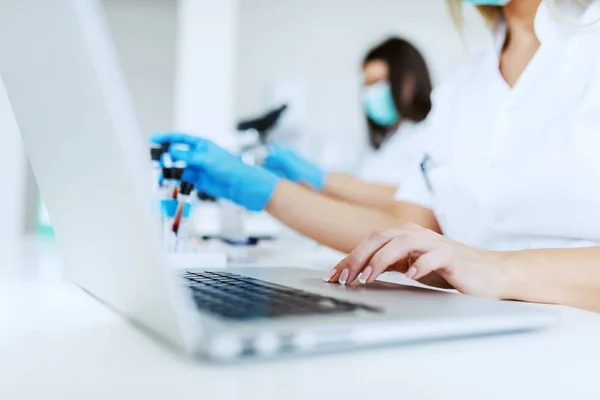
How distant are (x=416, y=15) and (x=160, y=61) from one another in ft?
5.32

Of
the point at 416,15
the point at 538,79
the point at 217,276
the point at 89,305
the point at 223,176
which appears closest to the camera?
the point at 89,305

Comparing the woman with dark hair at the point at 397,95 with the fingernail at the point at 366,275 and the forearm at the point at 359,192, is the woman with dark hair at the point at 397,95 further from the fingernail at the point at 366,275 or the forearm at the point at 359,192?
the fingernail at the point at 366,275

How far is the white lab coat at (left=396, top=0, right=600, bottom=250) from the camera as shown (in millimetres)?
854

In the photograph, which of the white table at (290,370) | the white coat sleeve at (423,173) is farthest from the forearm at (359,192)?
the white table at (290,370)

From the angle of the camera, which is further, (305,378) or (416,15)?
(416,15)

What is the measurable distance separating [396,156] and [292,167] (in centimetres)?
88

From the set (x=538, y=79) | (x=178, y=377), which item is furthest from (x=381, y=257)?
(x=538, y=79)

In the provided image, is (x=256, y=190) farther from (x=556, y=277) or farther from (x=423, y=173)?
(x=556, y=277)

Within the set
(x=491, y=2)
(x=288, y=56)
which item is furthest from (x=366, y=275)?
(x=288, y=56)

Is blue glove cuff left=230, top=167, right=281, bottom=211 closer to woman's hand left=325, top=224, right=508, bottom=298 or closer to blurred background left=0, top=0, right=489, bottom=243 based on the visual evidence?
woman's hand left=325, top=224, right=508, bottom=298

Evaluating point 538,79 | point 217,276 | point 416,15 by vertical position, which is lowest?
point 217,276

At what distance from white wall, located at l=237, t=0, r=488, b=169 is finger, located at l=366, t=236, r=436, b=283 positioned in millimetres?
2764

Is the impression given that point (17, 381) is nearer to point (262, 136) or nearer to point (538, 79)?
point (538, 79)

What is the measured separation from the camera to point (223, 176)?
111 centimetres
